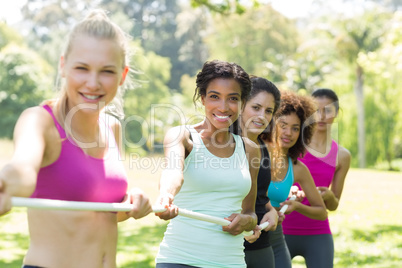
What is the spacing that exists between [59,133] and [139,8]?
6387 cm

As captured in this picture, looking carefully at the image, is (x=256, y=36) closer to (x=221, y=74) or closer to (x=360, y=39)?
(x=360, y=39)

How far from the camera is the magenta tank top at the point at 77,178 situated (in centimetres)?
196

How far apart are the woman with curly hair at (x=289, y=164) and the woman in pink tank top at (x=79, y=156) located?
2.03 metres

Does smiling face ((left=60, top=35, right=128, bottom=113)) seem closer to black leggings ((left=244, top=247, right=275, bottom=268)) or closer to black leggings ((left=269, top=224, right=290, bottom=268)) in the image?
black leggings ((left=244, top=247, right=275, bottom=268))

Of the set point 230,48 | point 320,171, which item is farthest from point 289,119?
point 230,48

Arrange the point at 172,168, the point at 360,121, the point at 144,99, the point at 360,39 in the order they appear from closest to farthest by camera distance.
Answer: the point at 172,168 < the point at 360,121 < the point at 360,39 < the point at 144,99

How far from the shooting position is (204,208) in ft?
9.32

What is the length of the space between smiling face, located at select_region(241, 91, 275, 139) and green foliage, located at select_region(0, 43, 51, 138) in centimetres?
3432

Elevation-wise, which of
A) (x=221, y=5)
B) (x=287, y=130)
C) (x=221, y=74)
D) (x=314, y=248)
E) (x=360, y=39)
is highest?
(x=360, y=39)

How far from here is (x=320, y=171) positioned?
4.82m

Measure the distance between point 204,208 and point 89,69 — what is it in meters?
1.14

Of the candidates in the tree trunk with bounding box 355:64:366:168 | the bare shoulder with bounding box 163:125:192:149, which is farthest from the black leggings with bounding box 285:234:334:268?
the tree trunk with bounding box 355:64:366:168

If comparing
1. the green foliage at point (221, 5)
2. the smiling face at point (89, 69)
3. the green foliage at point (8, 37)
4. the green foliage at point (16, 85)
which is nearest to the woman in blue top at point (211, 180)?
the smiling face at point (89, 69)

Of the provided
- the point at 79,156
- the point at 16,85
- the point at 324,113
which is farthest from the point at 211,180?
the point at 16,85
